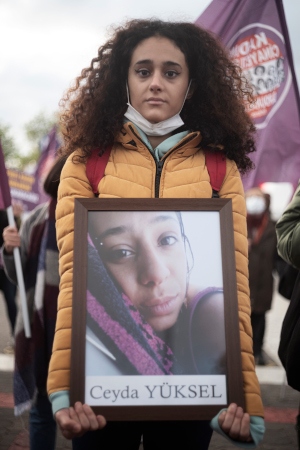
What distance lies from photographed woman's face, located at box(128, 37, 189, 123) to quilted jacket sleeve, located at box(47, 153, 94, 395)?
1.02 feet

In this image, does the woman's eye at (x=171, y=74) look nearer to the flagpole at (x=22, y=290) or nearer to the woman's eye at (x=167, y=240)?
the woman's eye at (x=167, y=240)

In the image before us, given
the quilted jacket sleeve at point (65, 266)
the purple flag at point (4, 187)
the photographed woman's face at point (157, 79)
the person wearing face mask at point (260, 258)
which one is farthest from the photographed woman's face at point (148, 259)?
the person wearing face mask at point (260, 258)

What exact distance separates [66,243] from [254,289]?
531cm

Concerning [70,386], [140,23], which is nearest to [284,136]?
[140,23]

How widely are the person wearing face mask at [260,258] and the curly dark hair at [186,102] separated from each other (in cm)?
473

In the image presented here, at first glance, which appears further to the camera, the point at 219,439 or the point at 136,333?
the point at 219,439

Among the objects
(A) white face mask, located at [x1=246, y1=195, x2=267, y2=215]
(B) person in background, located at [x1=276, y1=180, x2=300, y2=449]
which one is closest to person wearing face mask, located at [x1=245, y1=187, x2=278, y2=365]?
(A) white face mask, located at [x1=246, y1=195, x2=267, y2=215]

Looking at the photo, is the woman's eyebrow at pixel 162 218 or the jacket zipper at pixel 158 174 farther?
the jacket zipper at pixel 158 174

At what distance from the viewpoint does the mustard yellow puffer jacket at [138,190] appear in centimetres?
190

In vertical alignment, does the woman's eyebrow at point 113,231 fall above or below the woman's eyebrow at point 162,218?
below

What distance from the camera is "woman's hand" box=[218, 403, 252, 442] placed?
1.75 metres

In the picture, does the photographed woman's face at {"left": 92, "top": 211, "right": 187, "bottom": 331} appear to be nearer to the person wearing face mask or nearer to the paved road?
the paved road

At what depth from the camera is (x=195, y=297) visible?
1875 millimetres

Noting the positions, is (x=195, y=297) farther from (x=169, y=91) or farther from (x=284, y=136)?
(x=284, y=136)
